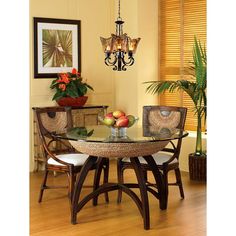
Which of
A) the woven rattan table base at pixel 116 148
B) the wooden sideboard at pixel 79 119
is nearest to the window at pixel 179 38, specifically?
the wooden sideboard at pixel 79 119

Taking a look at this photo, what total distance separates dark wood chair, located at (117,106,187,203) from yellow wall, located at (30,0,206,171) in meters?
1.42

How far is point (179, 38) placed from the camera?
6.86 meters

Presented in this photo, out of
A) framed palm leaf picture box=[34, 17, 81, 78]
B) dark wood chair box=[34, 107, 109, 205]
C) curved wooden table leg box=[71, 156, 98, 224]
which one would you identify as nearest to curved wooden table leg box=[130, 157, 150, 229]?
curved wooden table leg box=[71, 156, 98, 224]

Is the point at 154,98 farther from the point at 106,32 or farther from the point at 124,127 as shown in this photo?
the point at 124,127

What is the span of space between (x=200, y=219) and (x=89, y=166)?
1.07 meters

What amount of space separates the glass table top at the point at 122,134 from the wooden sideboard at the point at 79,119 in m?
1.68

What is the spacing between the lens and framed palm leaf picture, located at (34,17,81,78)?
6.55 meters

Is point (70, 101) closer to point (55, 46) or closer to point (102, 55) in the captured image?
point (55, 46)

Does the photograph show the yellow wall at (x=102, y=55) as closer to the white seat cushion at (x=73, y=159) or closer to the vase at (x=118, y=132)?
the white seat cushion at (x=73, y=159)

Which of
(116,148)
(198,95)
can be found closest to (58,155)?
(116,148)

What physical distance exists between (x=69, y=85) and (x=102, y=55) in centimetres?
99

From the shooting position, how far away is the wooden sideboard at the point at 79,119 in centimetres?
651

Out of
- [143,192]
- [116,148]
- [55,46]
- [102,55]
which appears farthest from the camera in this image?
[102,55]

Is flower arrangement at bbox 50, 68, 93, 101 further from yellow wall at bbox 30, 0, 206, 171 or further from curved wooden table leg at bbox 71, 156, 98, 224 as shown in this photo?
curved wooden table leg at bbox 71, 156, 98, 224
